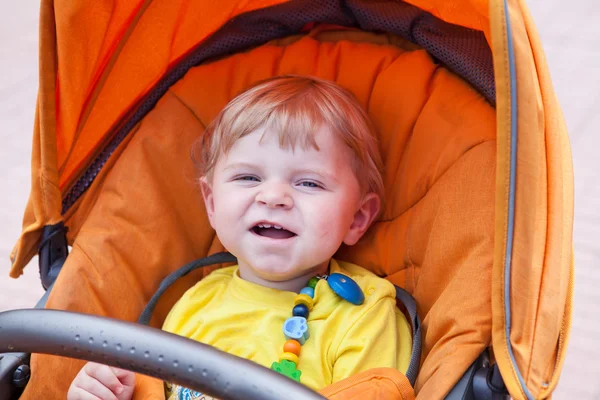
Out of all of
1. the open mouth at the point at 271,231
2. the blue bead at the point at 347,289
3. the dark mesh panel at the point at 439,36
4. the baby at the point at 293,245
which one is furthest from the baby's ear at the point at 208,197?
the dark mesh panel at the point at 439,36

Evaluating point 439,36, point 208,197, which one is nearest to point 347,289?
point 208,197

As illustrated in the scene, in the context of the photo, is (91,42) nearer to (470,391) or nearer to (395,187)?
(395,187)

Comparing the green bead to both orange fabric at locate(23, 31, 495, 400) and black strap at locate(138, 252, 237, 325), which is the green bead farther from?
black strap at locate(138, 252, 237, 325)

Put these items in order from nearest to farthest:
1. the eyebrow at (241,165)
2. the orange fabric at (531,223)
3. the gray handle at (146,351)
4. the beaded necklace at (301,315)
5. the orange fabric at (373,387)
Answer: the gray handle at (146,351), the orange fabric at (531,223), the orange fabric at (373,387), the beaded necklace at (301,315), the eyebrow at (241,165)

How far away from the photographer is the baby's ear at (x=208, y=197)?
1.34 metres

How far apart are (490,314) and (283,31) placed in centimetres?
66

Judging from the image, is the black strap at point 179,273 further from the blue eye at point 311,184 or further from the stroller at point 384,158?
the blue eye at point 311,184

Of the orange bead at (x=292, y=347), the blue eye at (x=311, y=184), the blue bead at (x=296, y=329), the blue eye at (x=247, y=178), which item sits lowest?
the orange bead at (x=292, y=347)

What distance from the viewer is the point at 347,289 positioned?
1219 millimetres

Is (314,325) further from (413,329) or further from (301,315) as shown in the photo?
(413,329)

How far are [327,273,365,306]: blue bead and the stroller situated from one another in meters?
0.09

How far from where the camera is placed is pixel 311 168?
1.23 m

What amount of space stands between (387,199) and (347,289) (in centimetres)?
20

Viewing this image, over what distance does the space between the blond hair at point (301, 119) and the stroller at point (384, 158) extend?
0.19 ft
